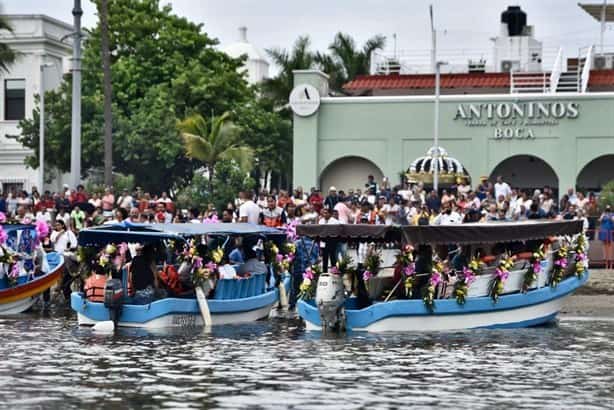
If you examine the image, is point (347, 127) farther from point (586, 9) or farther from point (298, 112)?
point (586, 9)

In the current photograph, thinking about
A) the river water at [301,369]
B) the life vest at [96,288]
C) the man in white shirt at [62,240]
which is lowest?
the river water at [301,369]

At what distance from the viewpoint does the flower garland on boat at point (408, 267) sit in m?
25.0

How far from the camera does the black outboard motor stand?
2494cm

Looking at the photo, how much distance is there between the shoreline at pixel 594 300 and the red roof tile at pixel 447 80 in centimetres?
1852

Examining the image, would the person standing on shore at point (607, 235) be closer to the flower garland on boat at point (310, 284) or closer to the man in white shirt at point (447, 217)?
the man in white shirt at point (447, 217)

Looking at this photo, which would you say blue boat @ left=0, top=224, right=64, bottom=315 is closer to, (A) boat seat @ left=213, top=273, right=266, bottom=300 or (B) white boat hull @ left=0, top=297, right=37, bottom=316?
(B) white boat hull @ left=0, top=297, right=37, bottom=316

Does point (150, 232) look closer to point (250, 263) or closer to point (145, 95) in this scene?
point (250, 263)

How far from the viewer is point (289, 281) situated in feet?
101

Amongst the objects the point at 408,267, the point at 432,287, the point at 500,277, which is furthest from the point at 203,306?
the point at 500,277

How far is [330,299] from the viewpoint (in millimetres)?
24641

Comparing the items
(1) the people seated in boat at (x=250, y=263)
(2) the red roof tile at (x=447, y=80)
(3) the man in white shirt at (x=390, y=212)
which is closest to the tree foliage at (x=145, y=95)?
(2) the red roof tile at (x=447, y=80)

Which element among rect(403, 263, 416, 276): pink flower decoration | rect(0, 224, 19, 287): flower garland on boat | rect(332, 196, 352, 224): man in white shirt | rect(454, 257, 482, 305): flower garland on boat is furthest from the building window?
rect(454, 257, 482, 305): flower garland on boat

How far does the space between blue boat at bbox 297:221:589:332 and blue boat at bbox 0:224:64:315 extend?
665 cm

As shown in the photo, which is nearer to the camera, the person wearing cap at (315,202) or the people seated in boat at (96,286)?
the people seated in boat at (96,286)
